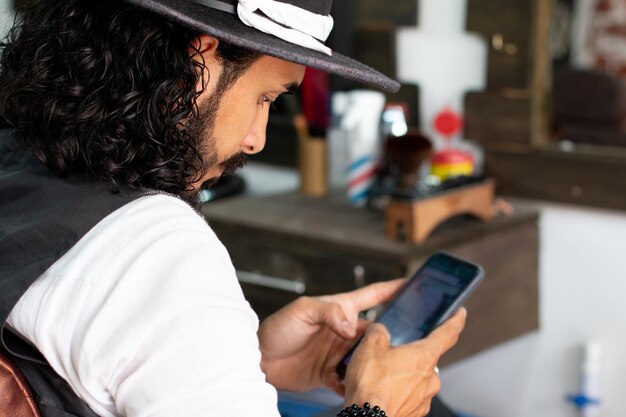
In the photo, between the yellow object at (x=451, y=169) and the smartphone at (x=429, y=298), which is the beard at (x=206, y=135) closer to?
the smartphone at (x=429, y=298)

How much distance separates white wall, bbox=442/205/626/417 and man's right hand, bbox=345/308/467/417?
3.66 ft

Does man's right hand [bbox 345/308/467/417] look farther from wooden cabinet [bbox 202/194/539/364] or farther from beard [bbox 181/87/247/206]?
wooden cabinet [bbox 202/194/539/364]

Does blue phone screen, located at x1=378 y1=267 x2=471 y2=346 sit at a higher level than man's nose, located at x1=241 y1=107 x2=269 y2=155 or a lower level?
lower

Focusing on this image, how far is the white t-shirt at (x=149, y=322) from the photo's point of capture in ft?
2.74

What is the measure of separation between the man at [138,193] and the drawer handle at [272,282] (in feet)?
3.21

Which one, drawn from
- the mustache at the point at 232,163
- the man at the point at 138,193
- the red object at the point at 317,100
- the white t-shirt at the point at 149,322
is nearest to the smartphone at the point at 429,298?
the man at the point at 138,193

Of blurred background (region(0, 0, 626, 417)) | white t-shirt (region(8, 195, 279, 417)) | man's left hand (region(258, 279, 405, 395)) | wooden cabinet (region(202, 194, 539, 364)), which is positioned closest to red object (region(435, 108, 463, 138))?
blurred background (region(0, 0, 626, 417))

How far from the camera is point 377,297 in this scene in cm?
141

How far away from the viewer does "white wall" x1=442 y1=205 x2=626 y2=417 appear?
2.22 m

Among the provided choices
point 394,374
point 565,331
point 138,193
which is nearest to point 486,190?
point 565,331

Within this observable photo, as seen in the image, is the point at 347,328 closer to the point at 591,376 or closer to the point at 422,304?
the point at 422,304

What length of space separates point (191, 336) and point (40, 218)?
0.21 metres

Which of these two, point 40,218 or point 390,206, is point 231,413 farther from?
point 390,206

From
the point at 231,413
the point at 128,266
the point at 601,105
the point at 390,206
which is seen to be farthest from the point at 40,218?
the point at 601,105
